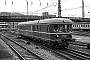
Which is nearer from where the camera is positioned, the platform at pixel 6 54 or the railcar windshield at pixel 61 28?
the platform at pixel 6 54

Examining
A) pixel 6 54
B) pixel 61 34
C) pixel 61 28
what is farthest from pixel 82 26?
pixel 6 54

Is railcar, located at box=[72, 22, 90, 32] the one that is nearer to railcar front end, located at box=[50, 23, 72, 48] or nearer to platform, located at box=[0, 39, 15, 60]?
railcar front end, located at box=[50, 23, 72, 48]

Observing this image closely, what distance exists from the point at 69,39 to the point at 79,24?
189 feet

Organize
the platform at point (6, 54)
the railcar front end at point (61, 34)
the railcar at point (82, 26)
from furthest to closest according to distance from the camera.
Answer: the railcar at point (82, 26) → the railcar front end at point (61, 34) → the platform at point (6, 54)

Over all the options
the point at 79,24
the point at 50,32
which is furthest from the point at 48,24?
the point at 79,24

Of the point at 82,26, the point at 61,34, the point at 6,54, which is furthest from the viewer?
the point at 82,26

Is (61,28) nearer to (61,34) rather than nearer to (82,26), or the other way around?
(61,34)

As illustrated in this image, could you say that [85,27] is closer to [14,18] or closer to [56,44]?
[14,18]

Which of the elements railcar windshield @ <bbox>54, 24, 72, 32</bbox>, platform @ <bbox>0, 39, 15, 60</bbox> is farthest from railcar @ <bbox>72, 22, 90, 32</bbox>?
platform @ <bbox>0, 39, 15, 60</bbox>

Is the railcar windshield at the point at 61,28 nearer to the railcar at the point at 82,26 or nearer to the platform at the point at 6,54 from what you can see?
the platform at the point at 6,54

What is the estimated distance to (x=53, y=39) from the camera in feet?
62.1

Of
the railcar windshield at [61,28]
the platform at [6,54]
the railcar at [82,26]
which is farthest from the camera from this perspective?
the railcar at [82,26]

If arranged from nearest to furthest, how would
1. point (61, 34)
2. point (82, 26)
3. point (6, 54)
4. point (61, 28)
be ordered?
point (6, 54) < point (61, 34) < point (61, 28) < point (82, 26)

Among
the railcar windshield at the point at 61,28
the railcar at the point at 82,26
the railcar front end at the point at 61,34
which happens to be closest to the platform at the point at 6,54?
the railcar front end at the point at 61,34
